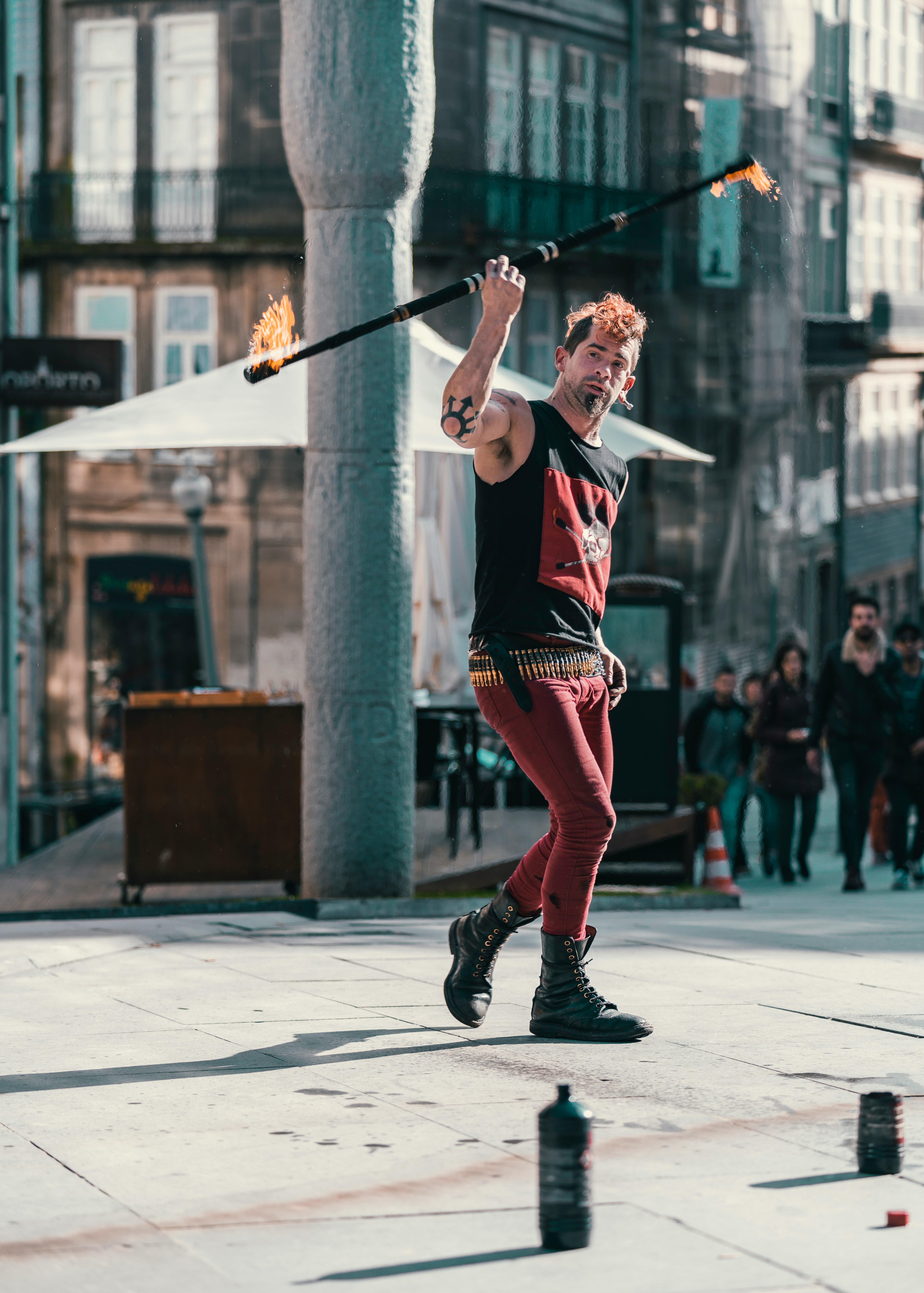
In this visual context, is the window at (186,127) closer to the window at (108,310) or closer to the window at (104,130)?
the window at (104,130)

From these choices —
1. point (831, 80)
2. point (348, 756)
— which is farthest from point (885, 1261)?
point (831, 80)

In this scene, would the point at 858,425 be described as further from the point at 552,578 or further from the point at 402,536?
the point at 552,578

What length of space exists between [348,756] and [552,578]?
11.2 ft

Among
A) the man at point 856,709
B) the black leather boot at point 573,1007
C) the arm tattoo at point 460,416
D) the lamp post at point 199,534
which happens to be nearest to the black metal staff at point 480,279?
the arm tattoo at point 460,416

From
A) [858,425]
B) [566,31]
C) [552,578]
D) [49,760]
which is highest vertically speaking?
[566,31]

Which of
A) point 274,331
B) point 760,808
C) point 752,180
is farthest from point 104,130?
point 752,180

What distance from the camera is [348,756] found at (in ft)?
27.8

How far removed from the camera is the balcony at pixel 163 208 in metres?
25.2

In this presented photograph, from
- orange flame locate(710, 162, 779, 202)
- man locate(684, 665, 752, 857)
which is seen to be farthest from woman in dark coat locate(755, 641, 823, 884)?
orange flame locate(710, 162, 779, 202)

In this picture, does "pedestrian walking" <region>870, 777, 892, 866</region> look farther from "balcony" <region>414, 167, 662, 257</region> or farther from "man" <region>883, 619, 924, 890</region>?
"balcony" <region>414, 167, 662, 257</region>

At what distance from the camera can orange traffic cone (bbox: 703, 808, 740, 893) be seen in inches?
484

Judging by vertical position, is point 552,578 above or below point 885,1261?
above

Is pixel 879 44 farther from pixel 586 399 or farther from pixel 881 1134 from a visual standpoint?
pixel 881 1134

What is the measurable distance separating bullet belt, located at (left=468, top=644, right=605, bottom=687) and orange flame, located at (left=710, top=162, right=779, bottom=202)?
1.65 metres
